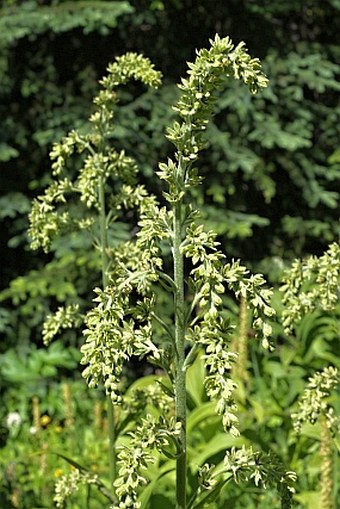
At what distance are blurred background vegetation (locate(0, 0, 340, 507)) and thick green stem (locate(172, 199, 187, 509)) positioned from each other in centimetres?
339

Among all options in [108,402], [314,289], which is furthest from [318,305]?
[108,402]

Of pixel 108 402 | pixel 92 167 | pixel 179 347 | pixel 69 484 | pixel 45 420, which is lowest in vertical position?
pixel 45 420

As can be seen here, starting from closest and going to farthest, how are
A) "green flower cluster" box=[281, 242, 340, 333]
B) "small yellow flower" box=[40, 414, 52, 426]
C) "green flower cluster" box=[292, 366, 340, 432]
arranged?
1. "green flower cluster" box=[292, 366, 340, 432]
2. "green flower cluster" box=[281, 242, 340, 333]
3. "small yellow flower" box=[40, 414, 52, 426]

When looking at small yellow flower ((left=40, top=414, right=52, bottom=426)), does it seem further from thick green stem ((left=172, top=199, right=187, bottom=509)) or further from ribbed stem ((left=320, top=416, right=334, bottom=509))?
thick green stem ((left=172, top=199, right=187, bottom=509))

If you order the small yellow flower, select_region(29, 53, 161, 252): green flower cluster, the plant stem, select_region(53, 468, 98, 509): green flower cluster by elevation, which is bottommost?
the small yellow flower

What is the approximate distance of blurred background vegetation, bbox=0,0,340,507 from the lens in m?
5.43

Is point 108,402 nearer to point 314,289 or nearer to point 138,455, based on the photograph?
point 314,289

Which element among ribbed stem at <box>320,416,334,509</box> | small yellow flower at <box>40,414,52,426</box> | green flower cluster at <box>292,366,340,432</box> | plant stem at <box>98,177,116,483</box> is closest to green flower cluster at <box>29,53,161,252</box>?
plant stem at <box>98,177,116,483</box>

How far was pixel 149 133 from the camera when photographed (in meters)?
5.81

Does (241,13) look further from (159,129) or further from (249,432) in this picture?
(249,432)

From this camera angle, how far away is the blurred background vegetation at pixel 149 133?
17.8 feet

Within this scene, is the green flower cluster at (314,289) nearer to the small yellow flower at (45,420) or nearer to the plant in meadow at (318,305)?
the plant in meadow at (318,305)

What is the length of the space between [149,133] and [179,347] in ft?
13.5

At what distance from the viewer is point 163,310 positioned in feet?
17.7
